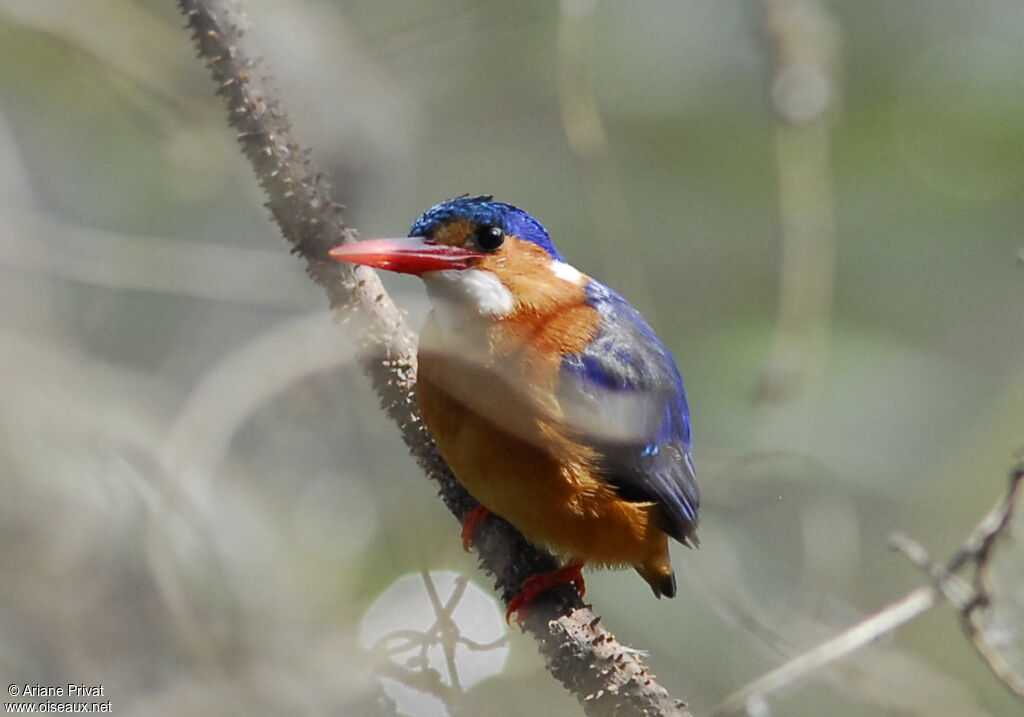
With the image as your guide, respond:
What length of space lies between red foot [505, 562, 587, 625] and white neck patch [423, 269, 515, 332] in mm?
637

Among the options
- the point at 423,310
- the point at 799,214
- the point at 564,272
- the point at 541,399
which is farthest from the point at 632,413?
the point at 799,214

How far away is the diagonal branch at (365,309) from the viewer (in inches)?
98.3

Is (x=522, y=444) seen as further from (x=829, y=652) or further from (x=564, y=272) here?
(x=829, y=652)

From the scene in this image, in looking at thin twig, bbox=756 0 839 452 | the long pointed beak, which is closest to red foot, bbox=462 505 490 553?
the long pointed beak

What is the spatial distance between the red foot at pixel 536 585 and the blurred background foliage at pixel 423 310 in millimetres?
384

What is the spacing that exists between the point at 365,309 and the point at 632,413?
30.2 inches

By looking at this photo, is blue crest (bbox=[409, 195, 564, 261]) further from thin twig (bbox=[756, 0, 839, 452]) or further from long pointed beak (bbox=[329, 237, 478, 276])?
thin twig (bbox=[756, 0, 839, 452])

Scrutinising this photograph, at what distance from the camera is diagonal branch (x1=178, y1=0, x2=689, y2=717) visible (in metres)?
2.50

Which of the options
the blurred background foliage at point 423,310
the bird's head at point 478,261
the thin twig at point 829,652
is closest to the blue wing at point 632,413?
the bird's head at point 478,261

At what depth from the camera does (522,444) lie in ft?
9.62

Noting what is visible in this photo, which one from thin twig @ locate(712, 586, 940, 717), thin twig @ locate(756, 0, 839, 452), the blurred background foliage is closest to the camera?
thin twig @ locate(712, 586, 940, 717)

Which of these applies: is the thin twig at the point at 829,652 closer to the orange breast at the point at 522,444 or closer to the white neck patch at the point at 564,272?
the orange breast at the point at 522,444

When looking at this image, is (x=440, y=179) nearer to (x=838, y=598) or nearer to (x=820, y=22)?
(x=820, y=22)

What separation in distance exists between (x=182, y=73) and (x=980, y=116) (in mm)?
3222
